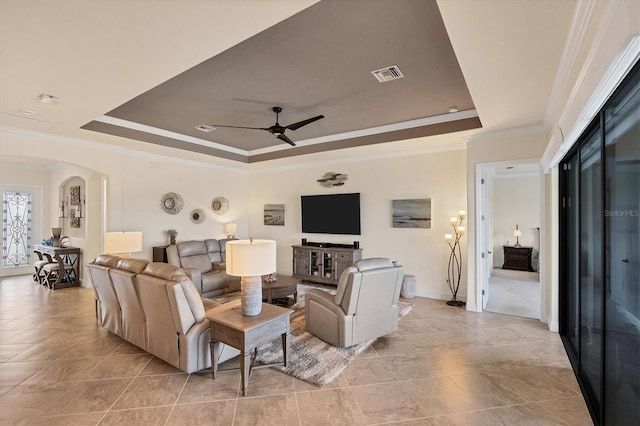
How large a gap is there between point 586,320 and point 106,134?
6.41 meters

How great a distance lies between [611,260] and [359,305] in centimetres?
207

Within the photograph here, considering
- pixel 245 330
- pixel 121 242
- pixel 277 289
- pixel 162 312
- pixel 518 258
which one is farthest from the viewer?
pixel 518 258

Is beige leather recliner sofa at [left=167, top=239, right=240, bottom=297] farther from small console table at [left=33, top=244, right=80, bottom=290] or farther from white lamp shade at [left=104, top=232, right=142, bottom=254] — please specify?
small console table at [left=33, top=244, right=80, bottom=290]

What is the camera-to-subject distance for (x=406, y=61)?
9.87ft

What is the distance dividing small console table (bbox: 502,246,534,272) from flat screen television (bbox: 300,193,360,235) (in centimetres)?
469

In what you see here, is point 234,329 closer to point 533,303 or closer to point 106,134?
point 106,134

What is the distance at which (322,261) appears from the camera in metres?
6.39

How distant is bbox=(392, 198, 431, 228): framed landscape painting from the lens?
5527 millimetres

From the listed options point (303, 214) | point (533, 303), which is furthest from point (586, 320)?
point (303, 214)

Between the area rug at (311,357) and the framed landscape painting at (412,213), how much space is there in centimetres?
267

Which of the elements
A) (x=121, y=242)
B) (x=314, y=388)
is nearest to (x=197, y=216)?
(x=121, y=242)

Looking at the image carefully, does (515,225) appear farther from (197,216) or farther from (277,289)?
(197,216)

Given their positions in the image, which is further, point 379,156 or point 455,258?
point 379,156

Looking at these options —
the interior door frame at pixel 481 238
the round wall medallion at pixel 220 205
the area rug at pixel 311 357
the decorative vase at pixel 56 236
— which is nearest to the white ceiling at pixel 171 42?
the interior door frame at pixel 481 238
